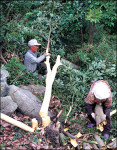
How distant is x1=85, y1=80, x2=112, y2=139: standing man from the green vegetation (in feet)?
1.77

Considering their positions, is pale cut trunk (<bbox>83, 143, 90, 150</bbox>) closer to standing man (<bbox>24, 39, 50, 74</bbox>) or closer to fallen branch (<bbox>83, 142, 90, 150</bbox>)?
fallen branch (<bbox>83, 142, 90, 150</bbox>)

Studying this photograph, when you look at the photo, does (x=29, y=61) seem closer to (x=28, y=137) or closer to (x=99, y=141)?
(x=28, y=137)

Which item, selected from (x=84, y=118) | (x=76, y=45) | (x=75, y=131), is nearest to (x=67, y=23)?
(x=76, y=45)

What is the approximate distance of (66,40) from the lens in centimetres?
792

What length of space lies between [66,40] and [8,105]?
182 inches

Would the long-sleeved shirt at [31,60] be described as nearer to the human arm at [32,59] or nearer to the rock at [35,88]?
the human arm at [32,59]

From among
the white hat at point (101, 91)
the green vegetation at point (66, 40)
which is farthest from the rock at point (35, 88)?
the white hat at point (101, 91)

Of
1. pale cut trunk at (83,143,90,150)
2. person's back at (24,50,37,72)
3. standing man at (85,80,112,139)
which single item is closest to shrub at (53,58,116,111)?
standing man at (85,80,112,139)

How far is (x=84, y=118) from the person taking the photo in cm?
511

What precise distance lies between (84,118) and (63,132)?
0.99 metres

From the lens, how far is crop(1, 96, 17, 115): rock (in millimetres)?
4002

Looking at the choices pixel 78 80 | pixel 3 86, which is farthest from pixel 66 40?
pixel 3 86

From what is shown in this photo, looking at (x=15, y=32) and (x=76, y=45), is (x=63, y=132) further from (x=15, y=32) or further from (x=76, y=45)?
(x=76, y=45)

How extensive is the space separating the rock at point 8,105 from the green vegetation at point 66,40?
1087mm
